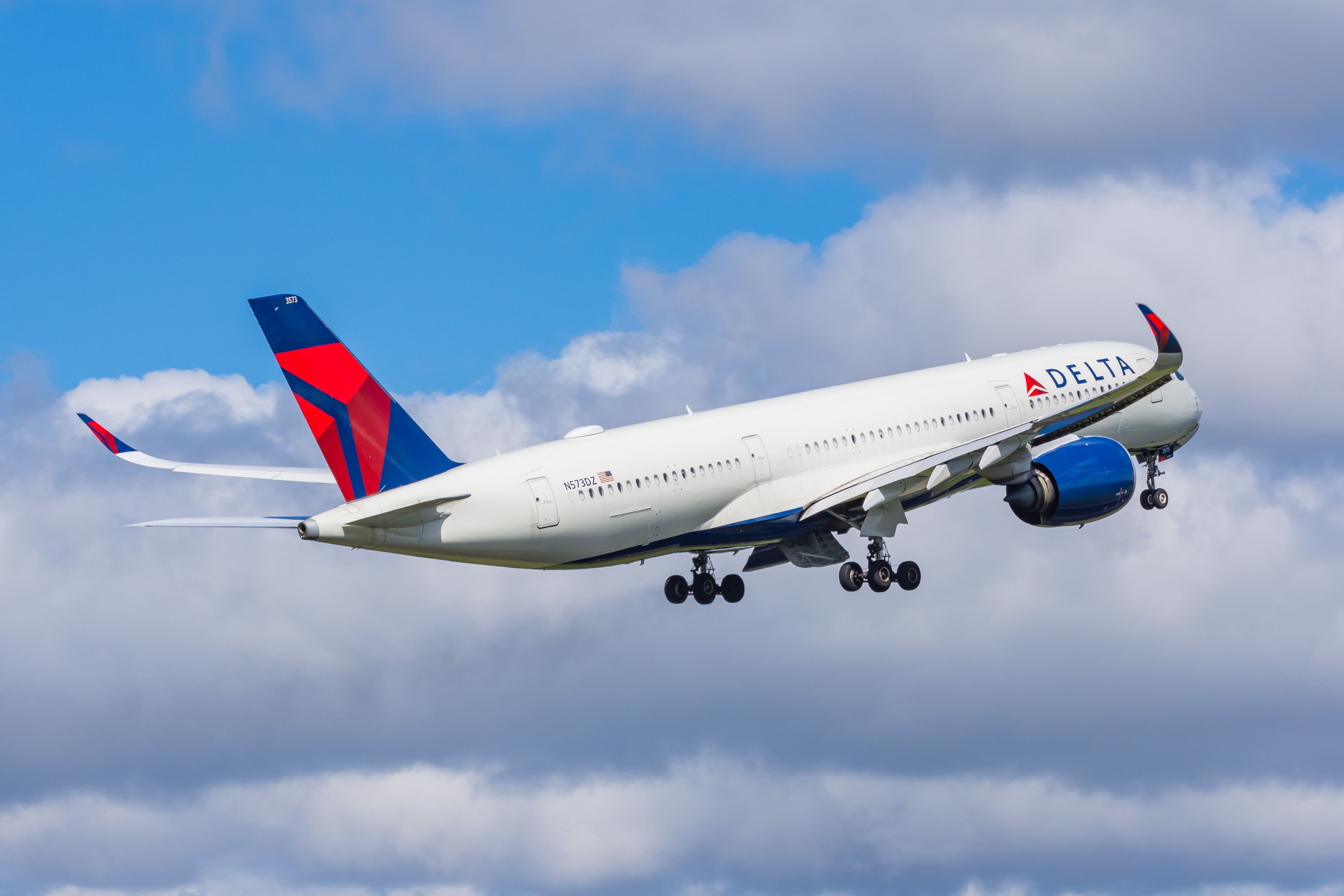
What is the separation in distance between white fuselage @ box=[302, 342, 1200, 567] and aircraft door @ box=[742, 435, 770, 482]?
4 centimetres

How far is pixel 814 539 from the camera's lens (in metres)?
53.5

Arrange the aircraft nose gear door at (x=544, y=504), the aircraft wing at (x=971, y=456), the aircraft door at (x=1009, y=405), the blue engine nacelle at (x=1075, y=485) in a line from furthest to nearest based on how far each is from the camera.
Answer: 1. the aircraft door at (x=1009, y=405)
2. the blue engine nacelle at (x=1075, y=485)
3. the aircraft wing at (x=971, y=456)
4. the aircraft nose gear door at (x=544, y=504)

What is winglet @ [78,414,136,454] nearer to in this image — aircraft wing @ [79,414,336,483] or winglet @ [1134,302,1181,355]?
aircraft wing @ [79,414,336,483]

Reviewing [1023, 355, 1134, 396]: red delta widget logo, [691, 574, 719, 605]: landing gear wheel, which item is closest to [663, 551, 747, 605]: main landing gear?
[691, 574, 719, 605]: landing gear wheel

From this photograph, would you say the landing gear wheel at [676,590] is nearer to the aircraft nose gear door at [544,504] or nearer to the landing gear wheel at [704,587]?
the landing gear wheel at [704,587]

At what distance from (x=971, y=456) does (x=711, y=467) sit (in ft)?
26.0

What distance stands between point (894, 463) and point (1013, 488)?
378 centimetres

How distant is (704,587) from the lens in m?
54.8

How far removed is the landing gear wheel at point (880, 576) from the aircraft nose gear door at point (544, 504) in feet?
39.7

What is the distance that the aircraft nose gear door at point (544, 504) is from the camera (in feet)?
149

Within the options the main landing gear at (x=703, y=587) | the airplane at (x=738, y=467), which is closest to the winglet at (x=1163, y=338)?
the airplane at (x=738, y=467)

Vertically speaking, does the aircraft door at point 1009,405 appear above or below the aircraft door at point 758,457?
above

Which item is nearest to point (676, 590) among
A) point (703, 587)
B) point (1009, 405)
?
point (703, 587)

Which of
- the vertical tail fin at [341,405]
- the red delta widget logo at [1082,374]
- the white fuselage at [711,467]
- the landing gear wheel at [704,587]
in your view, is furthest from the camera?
the red delta widget logo at [1082,374]
